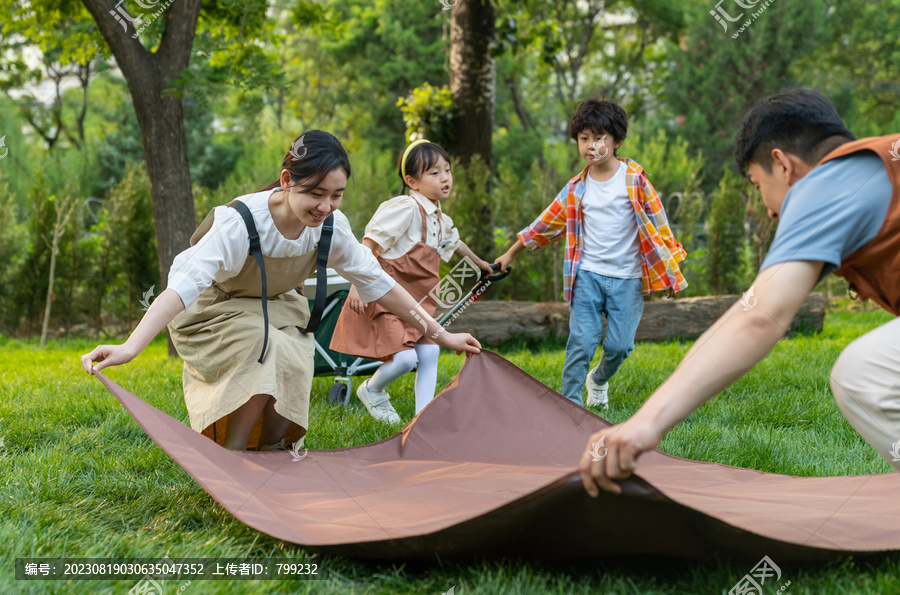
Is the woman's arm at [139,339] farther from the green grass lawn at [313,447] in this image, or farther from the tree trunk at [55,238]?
the tree trunk at [55,238]

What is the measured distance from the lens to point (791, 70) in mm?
19484

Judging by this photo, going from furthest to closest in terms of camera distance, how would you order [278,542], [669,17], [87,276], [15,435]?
[669,17] → [87,276] → [15,435] → [278,542]

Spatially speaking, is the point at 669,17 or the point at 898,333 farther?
the point at 669,17

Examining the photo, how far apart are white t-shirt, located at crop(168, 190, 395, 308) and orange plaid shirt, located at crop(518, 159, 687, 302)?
4.76ft

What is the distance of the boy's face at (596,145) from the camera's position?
13.6 ft

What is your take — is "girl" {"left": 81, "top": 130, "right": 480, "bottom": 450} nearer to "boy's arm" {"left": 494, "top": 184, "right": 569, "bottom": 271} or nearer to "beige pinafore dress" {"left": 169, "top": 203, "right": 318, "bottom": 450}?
"beige pinafore dress" {"left": 169, "top": 203, "right": 318, "bottom": 450}

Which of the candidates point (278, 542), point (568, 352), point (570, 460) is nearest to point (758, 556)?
point (570, 460)

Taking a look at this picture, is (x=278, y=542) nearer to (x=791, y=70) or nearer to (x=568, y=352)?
(x=568, y=352)

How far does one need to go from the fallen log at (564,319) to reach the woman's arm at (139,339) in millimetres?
4165

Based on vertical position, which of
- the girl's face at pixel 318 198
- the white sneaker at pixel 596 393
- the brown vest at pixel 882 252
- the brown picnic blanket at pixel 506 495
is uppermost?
the girl's face at pixel 318 198

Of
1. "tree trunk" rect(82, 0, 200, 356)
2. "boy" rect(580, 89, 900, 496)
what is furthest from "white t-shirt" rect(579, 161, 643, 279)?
"tree trunk" rect(82, 0, 200, 356)

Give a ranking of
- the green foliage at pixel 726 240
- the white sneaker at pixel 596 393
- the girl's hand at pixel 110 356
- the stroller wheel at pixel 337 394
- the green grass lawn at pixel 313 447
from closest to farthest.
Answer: the green grass lawn at pixel 313 447 → the girl's hand at pixel 110 356 → the white sneaker at pixel 596 393 → the stroller wheel at pixel 337 394 → the green foliage at pixel 726 240

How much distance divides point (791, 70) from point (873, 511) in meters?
20.0

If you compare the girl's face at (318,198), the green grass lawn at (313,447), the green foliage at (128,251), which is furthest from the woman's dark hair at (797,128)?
the green foliage at (128,251)
